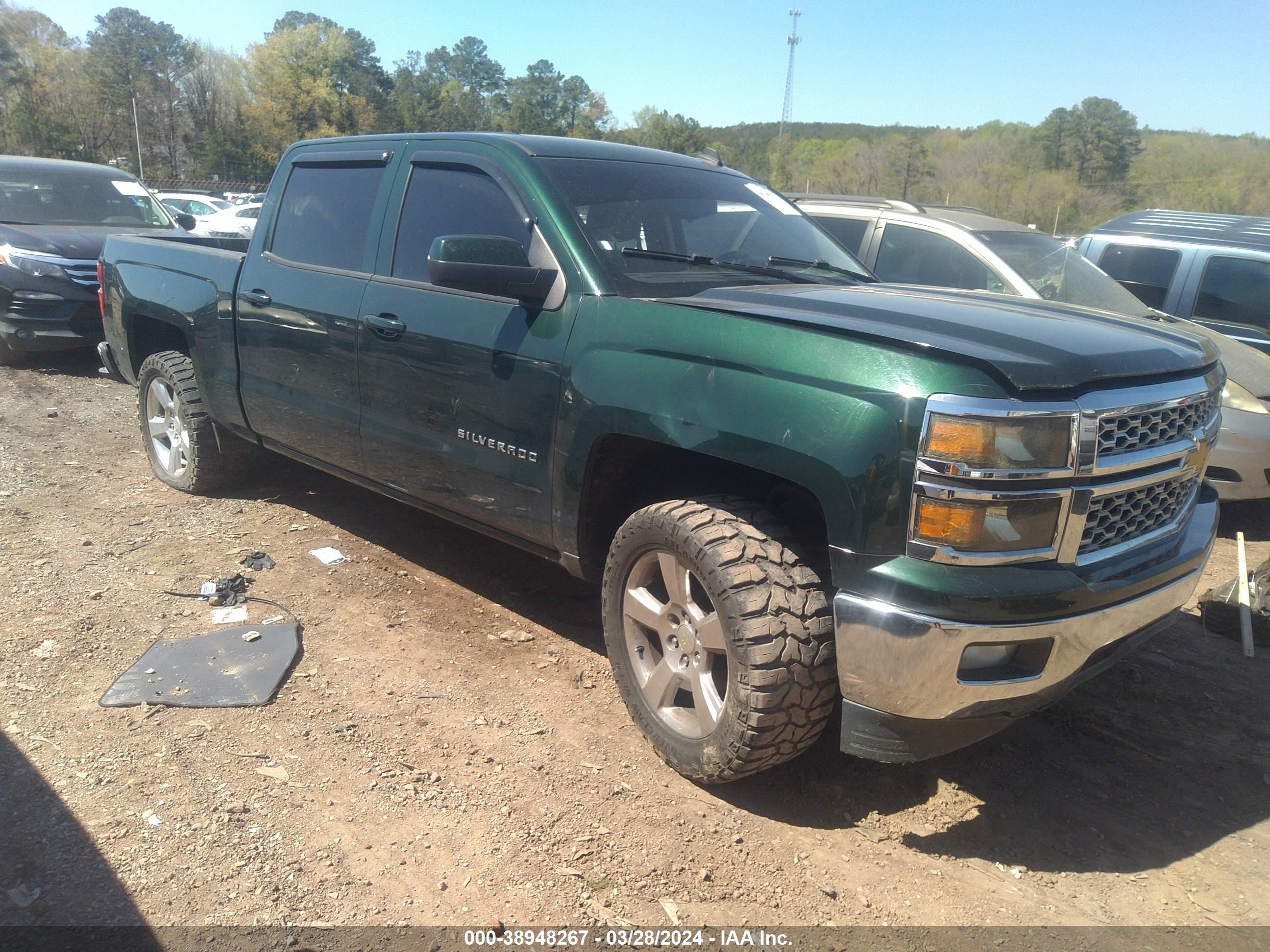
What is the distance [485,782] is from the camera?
2.87m

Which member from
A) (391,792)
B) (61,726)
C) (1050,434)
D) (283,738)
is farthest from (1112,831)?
(61,726)

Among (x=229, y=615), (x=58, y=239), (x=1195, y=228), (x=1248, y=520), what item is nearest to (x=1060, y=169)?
(x=1195, y=228)

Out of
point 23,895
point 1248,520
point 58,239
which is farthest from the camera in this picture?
point 58,239

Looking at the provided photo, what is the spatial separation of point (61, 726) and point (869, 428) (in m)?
2.75

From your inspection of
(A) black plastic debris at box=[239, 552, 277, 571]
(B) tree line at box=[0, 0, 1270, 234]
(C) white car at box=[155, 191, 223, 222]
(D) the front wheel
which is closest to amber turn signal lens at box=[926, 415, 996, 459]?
(D) the front wheel

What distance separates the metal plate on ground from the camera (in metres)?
3.24

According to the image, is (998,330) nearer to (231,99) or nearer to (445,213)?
(445,213)

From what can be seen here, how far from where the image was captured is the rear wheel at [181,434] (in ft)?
17.0

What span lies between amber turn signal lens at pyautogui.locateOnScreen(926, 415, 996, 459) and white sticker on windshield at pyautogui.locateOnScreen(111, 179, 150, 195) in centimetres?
1040

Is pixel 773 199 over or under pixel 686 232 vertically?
over

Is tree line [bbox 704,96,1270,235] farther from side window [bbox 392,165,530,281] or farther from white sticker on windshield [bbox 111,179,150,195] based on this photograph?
side window [bbox 392,165,530,281]

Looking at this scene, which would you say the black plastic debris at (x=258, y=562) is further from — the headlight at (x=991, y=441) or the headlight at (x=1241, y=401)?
the headlight at (x=1241, y=401)

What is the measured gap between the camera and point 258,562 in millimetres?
4520

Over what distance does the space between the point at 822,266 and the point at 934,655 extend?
1.99 m
